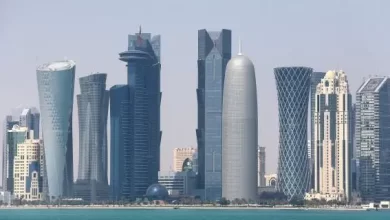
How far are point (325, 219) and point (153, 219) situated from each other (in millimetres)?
30676

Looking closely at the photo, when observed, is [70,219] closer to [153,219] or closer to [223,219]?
[153,219]

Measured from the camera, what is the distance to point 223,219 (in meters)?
183

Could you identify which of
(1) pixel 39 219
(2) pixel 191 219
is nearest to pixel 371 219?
(2) pixel 191 219

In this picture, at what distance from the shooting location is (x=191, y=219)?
180 m

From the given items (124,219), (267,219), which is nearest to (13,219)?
(124,219)

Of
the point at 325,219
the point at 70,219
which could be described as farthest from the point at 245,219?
the point at 70,219

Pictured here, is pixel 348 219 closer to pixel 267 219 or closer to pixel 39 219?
pixel 267 219

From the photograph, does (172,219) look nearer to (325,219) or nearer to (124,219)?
(124,219)

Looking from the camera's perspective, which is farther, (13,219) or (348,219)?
(348,219)

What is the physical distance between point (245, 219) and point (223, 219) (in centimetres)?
462

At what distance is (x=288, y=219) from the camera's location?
591ft

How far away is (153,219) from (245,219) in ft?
51.8

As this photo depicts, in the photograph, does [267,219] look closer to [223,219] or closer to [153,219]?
[223,219]

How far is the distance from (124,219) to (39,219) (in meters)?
14.5
